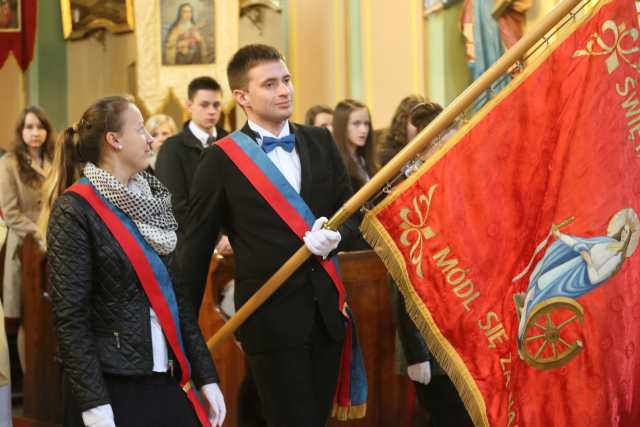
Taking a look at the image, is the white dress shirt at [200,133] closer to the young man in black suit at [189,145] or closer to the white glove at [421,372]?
the young man in black suit at [189,145]

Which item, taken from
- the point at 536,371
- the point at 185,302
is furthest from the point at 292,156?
the point at 536,371

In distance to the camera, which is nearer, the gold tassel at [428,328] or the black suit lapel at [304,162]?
the gold tassel at [428,328]

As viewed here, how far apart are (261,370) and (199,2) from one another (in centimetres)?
803

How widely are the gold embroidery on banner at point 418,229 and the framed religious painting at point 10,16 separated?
9022 millimetres

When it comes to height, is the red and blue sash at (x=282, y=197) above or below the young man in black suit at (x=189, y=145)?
below

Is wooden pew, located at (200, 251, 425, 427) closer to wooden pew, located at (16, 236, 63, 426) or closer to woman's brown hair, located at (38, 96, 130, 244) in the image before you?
wooden pew, located at (16, 236, 63, 426)

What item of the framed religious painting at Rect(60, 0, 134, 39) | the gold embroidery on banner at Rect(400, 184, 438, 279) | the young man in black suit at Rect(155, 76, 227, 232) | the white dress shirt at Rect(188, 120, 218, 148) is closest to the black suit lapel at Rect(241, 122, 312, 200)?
the gold embroidery on banner at Rect(400, 184, 438, 279)

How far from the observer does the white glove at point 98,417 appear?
2914 millimetres

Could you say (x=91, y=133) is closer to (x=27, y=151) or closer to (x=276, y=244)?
(x=276, y=244)

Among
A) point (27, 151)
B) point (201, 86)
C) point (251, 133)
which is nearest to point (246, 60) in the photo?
point (251, 133)

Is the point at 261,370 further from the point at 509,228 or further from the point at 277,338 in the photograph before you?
the point at 509,228

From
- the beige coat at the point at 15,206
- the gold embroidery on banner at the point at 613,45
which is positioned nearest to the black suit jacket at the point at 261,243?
the gold embroidery on banner at the point at 613,45

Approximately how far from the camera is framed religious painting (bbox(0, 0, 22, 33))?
38.2ft

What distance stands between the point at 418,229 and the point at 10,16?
908 centimetres
